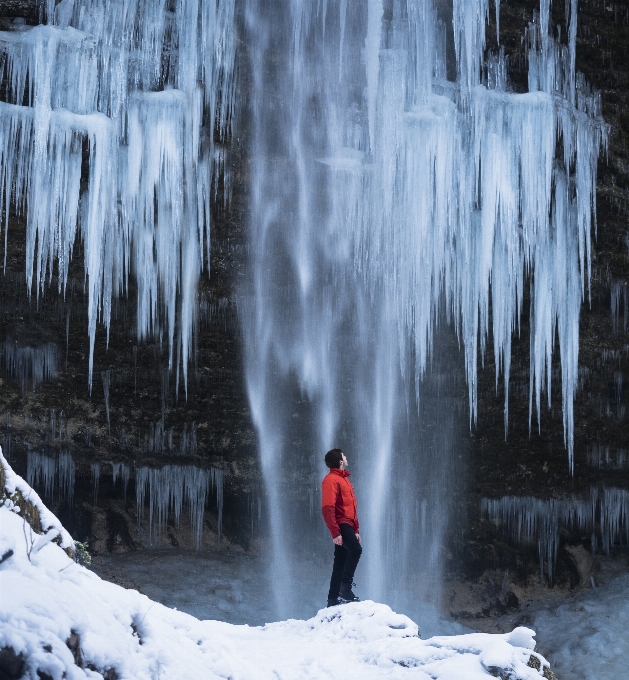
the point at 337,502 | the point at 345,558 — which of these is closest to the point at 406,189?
the point at 337,502

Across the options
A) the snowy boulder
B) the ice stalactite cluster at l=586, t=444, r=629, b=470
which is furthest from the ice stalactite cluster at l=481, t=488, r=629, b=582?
the snowy boulder

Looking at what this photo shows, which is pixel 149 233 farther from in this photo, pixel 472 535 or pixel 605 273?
pixel 472 535

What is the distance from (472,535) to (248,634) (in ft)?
25.1

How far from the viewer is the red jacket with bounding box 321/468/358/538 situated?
5.56m

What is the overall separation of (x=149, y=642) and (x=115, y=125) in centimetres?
678

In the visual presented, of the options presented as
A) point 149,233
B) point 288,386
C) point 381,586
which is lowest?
point 381,586

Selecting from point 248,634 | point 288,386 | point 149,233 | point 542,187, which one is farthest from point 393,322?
point 248,634

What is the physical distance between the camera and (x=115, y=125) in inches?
338

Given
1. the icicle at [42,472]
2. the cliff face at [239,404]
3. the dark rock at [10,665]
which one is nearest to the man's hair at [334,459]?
the dark rock at [10,665]

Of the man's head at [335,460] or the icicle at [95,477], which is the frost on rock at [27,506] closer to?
the man's head at [335,460]

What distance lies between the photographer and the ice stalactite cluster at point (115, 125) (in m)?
8.35

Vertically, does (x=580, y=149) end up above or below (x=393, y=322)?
above

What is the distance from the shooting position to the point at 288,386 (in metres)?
11.4

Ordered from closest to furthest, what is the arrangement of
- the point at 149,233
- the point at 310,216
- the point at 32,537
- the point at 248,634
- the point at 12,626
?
the point at 12,626 → the point at 32,537 → the point at 248,634 → the point at 149,233 → the point at 310,216
